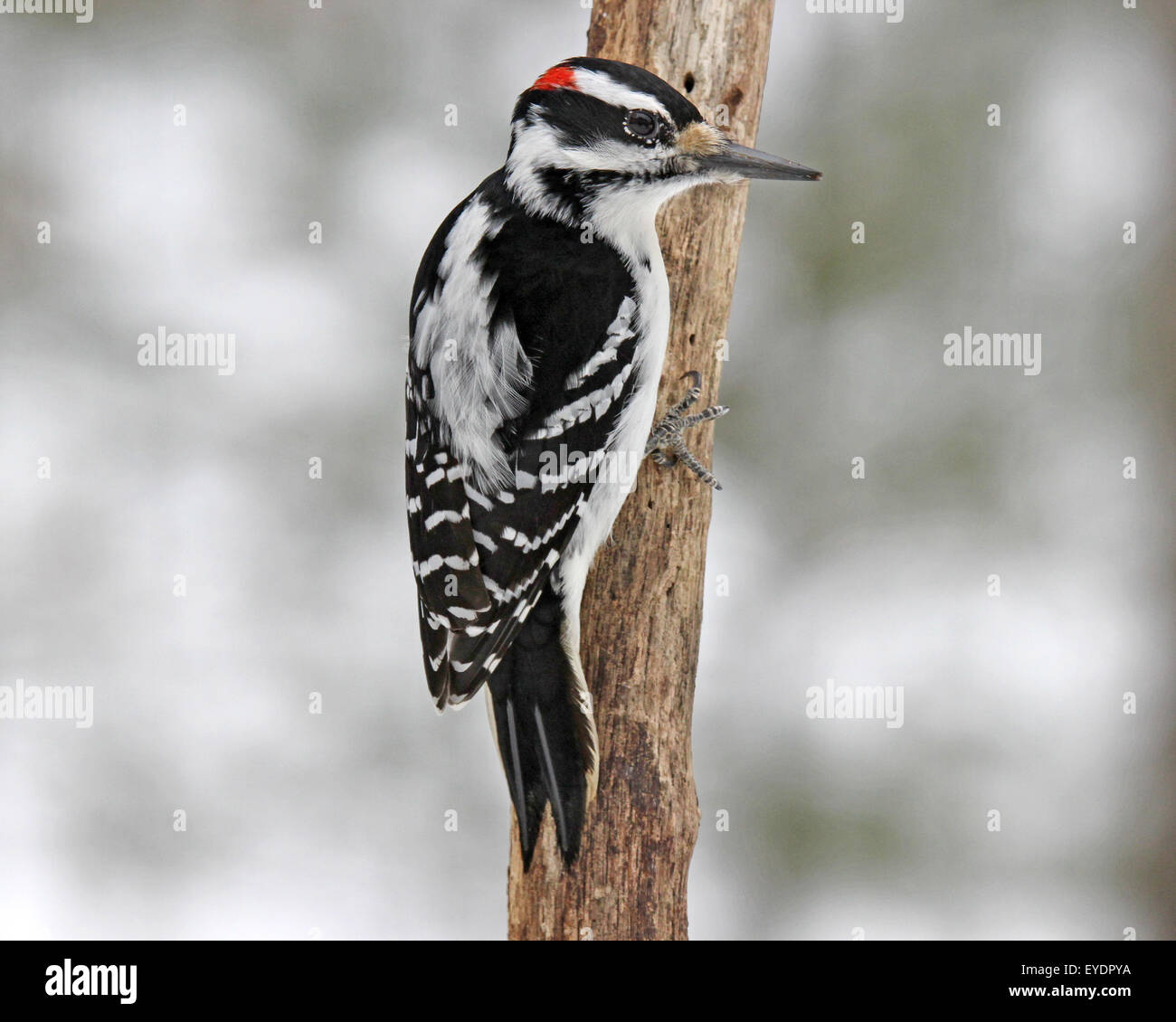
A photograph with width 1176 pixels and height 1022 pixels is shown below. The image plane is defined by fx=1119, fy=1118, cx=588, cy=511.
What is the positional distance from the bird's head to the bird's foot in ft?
0.93

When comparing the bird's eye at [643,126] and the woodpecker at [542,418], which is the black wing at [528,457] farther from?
the bird's eye at [643,126]

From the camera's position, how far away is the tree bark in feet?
4.98

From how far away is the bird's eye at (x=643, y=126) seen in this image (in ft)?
4.70

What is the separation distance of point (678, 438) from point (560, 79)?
20.1 inches

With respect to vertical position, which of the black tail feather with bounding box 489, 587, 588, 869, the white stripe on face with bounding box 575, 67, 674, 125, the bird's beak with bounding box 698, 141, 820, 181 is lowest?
the black tail feather with bounding box 489, 587, 588, 869

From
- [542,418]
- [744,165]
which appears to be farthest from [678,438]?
[744,165]

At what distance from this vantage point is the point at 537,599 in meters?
1.52

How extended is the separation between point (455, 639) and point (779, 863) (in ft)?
4.50

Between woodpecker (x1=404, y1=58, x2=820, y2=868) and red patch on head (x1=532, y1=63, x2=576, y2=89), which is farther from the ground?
red patch on head (x1=532, y1=63, x2=576, y2=89)

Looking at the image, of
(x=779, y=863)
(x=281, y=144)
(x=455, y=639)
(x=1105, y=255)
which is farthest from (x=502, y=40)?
(x=779, y=863)

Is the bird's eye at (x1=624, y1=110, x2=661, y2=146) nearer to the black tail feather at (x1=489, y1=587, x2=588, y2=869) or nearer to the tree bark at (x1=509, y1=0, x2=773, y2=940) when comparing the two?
the tree bark at (x1=509, y1=0, x2=773, y2=940)

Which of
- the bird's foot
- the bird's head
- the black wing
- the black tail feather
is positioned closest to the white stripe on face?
the bird's head

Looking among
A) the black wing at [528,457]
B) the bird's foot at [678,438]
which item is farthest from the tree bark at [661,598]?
the black wing at [528,457]
